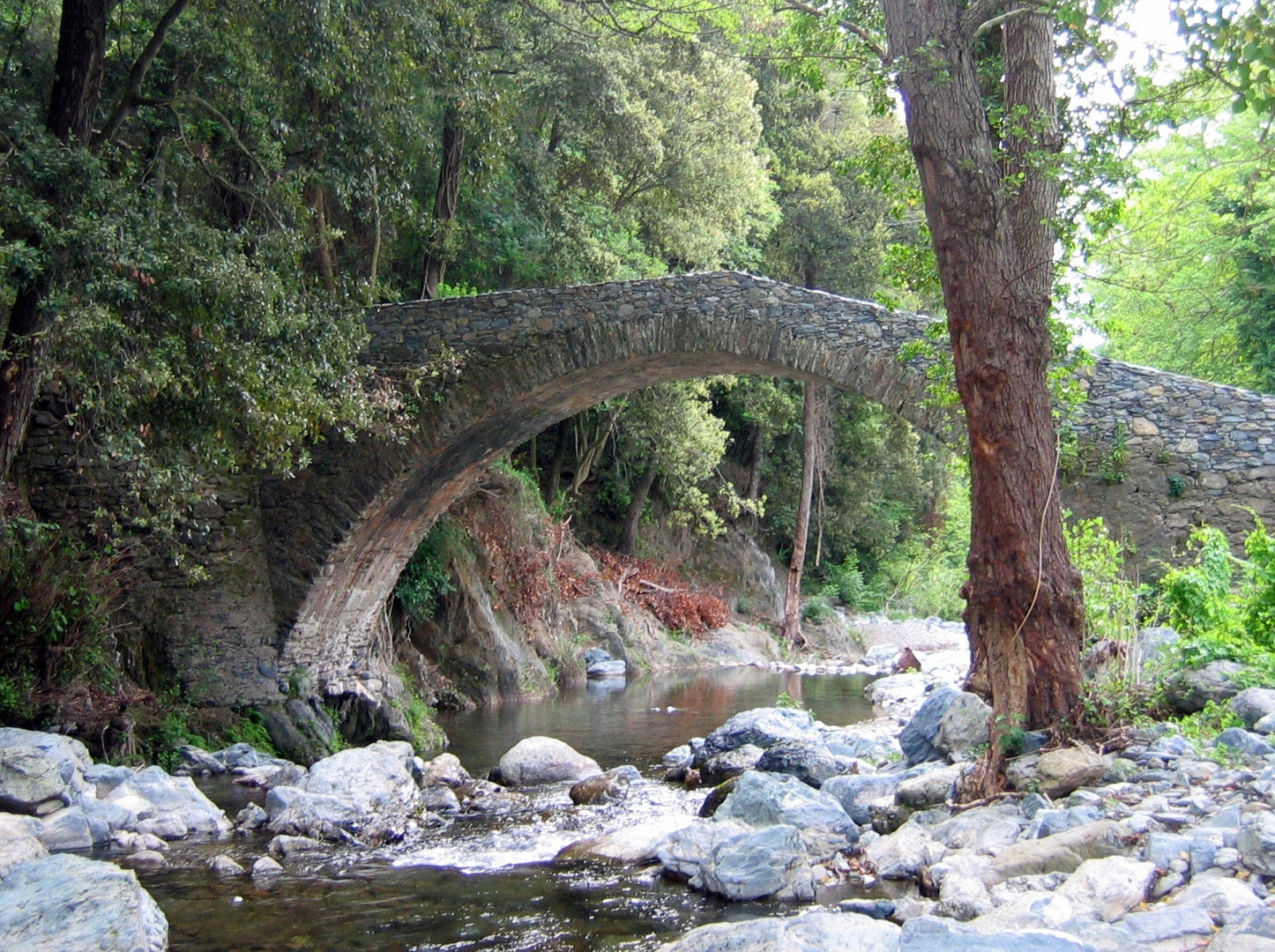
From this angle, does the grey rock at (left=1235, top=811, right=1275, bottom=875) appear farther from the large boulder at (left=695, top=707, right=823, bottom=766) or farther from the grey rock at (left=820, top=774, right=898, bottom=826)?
the large boulder at (left=695, top=707, right=823, bottom=766)

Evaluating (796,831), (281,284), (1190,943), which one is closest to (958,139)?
(796,831)

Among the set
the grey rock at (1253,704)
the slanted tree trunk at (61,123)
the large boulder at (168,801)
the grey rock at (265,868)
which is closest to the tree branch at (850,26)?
the grey rock at (1253,704)

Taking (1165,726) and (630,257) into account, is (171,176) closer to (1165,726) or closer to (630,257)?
(630,257)

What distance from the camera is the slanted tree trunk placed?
246 inches

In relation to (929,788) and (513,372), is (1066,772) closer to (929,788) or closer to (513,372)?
(929,788)

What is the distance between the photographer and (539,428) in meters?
11.0

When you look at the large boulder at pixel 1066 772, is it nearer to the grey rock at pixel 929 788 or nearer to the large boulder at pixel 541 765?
the grey rock at pixel 929 788

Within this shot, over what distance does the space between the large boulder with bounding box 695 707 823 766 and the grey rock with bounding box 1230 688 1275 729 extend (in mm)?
3133

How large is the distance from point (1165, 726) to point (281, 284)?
5672 millimetres

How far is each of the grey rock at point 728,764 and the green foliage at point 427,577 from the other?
5.04 meters

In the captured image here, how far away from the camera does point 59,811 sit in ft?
18.5

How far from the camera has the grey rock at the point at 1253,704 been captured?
16.8 feet

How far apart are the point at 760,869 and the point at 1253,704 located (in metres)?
2.57

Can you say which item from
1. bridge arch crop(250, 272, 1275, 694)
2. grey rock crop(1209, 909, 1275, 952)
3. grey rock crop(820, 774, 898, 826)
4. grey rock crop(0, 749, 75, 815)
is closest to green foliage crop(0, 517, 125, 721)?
grey rock crop(0, 749, 75, 815)
